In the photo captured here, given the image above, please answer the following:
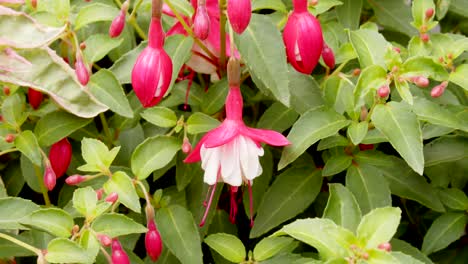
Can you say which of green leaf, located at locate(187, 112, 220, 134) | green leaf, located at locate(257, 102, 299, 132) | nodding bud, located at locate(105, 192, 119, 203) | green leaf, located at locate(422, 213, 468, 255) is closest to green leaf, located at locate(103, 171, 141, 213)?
nodding bud, located at locate(105, 192, 119, 203)

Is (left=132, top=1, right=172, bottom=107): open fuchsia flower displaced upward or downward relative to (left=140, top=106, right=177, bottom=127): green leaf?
upward

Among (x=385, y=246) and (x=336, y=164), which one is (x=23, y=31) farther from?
(x=385, y=246)

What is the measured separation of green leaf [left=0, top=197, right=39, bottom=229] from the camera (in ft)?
2.86

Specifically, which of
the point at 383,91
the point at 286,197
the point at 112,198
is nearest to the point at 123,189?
the point at 112,198

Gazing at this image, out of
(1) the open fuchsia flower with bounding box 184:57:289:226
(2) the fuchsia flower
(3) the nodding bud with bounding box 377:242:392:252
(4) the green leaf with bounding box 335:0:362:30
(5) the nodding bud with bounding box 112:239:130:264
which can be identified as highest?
(2) the fuchsia flower

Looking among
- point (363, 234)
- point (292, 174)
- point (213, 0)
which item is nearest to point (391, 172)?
point (292, 174)

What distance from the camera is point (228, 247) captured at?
0.89 m

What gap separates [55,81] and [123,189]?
0.22 m

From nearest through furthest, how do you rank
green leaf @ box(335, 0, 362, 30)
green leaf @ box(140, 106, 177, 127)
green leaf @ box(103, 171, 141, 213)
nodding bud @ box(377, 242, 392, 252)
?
nodding bud @ box(377, 242, 392, 252) < green leaf @ box(103, 171, 141, 213) < green leaf @ box(140, 106, 177, 127) < green leaf @ box(335, 0, 362, 30)

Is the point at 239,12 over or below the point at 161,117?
over

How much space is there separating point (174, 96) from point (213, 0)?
17cm

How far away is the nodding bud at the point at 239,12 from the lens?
2.53 feet

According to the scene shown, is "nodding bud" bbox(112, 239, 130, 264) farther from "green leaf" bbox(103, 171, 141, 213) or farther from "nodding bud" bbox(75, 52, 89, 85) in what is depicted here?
"nodding bud" bbox(75, 52, 89, 85)

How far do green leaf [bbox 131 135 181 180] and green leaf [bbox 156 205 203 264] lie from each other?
70 millimetres
